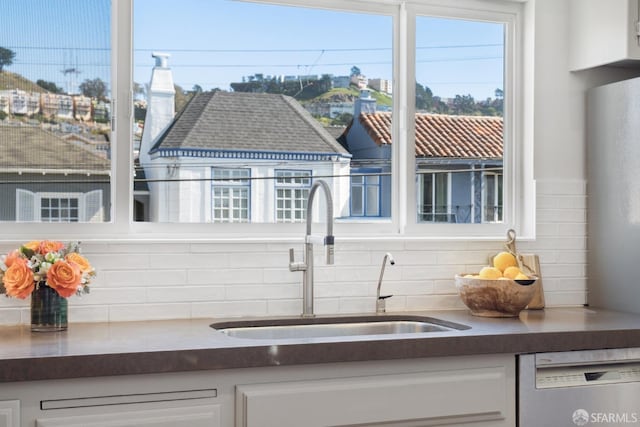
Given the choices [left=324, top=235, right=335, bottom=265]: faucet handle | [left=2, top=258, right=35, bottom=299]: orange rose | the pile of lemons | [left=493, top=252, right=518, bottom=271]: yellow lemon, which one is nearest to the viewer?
[left=2, top=258, right=35, bottom=299]: orange rose

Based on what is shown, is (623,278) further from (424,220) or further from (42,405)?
(42,405)

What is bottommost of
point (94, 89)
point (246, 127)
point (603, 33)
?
point (246, 127)

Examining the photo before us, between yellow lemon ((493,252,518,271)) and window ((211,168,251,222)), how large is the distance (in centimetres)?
97

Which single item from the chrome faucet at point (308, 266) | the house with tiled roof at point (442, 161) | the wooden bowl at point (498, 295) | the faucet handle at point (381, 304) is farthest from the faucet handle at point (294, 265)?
the wooden bowl at point (498, 295)

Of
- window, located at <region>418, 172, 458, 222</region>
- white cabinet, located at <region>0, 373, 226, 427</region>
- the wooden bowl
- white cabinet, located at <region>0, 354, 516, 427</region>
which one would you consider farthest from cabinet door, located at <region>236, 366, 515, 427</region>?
window, located at <region>418, 172, 458, 222</region>

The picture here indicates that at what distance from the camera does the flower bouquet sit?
242cm

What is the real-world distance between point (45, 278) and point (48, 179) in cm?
46

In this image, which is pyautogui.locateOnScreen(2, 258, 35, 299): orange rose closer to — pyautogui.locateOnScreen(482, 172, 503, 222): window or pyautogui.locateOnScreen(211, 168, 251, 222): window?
pyautogui.locateOnScreen(211, 168, 251, 222): window

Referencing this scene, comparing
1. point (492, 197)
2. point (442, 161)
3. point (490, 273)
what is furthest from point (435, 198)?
point (490, 273)

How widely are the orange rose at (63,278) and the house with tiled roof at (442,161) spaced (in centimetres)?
120

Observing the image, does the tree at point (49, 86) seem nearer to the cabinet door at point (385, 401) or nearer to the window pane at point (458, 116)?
the cabinet door at point (385, 401)

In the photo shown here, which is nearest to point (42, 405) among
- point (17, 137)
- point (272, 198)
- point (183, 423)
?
point (183, 423)

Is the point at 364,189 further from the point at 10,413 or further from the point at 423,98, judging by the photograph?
the point at 10,413

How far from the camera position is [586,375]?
2.56 meters
